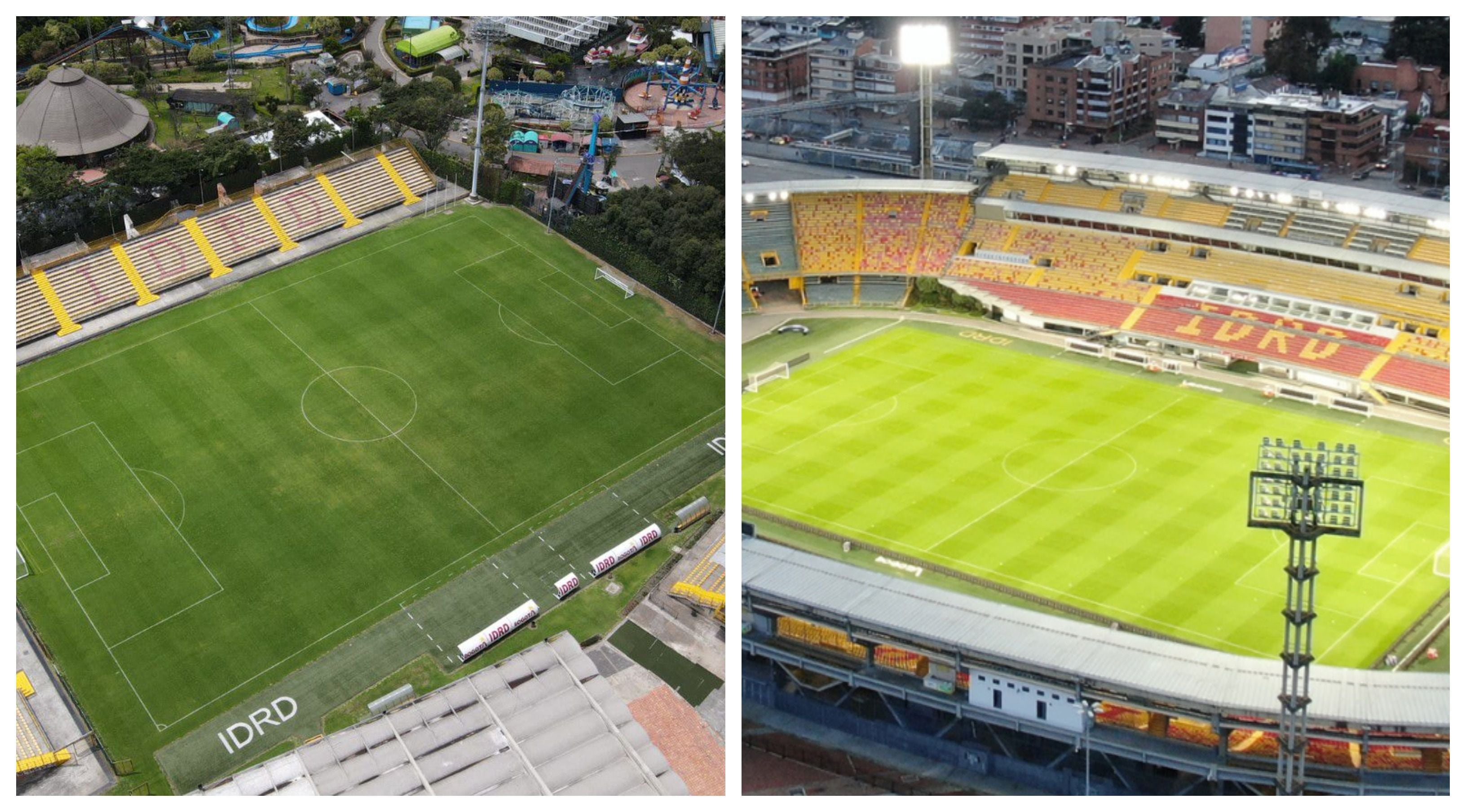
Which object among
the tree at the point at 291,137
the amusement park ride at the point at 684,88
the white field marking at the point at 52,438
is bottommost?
the white field marking at the point at 52,438

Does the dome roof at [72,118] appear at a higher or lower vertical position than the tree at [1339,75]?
lower

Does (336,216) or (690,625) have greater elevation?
(336,216)

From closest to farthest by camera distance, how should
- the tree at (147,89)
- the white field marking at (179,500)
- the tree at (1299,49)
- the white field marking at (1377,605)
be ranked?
the white field marking at (1377,605)
the white field marking at (179,500)
the tree at (147,89)
the tree at (1299,49)

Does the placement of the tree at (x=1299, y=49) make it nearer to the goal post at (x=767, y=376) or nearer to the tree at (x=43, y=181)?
the goal post at (x=767, y=376)

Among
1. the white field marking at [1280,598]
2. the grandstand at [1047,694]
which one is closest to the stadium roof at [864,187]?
the white field marking at [1280,598]

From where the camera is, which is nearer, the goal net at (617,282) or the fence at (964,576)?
the fence at (964,576)

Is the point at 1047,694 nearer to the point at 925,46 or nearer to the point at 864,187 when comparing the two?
the point at 925,46

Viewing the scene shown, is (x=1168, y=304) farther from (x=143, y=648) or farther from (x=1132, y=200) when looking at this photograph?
(x=143, y=648)

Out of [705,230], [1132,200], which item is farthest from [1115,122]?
[705,230]
